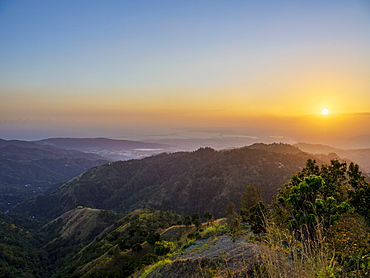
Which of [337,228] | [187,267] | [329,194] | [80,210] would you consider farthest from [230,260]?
[80,210]

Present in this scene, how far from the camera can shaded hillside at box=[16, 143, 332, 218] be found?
11900cm

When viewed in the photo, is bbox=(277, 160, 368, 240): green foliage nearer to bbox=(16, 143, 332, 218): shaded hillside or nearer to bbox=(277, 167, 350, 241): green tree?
bbox=(277, 167, 350, 241): green tree

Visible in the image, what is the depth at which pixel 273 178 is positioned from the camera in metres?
117

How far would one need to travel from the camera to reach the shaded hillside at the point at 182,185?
119000mm

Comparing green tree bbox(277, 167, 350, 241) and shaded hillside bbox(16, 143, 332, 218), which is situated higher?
green tree bbox(277, 167, 350, 241)

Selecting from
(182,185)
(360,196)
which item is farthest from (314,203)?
(182,185)

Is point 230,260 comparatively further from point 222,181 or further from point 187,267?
point 222,181

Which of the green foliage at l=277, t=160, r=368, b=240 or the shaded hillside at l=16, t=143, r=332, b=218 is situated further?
the shaded hillside at l=16, t=143, r=332, b=218

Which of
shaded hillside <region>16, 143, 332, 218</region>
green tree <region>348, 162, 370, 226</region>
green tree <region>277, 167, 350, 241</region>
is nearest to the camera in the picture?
green tree <region>277, 167, 350, 241</region>

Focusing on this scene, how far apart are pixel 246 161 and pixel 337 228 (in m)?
141

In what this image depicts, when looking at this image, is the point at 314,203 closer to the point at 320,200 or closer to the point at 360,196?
the point at 320,200

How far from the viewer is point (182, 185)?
453 ft

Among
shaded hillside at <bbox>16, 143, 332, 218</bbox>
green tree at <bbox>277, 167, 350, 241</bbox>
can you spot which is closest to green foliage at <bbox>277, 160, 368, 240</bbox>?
green tree at <bbox>277, 167, 350, 241</bbox>

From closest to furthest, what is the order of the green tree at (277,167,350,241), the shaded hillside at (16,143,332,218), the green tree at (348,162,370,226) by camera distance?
the green tree at (277,167,350,241) < the green tree at (348,162,370,226) < the shaded hillside at (16,143,332,218)
